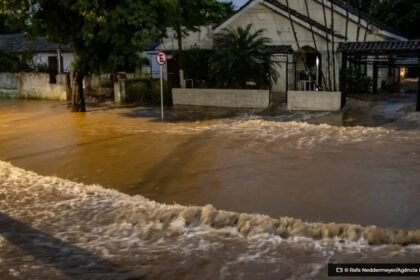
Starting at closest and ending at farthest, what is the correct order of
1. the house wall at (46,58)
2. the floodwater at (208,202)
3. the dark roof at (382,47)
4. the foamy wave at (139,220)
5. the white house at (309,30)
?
the floodwater at (208,202) → the foamy wave at (139,220) → the dark roof at (382,47) → the white house at (309,30) → the house wall at (46,58)

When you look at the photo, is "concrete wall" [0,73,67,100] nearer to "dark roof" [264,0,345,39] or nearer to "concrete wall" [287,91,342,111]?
"dark roof" [264,0,345,39]

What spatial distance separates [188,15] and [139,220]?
16.0 metres

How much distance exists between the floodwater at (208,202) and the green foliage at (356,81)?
11.2m

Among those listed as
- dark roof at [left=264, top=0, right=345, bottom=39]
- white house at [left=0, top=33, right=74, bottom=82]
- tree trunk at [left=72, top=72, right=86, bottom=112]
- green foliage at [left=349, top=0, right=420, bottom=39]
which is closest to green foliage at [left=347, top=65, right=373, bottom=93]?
dark roof at [left=264, top=0, right=345, bottom=39]

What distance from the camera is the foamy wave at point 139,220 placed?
7.11 metres

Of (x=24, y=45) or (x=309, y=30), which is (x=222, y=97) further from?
(x=24, y=45)

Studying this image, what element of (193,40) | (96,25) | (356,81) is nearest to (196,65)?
(193,40)

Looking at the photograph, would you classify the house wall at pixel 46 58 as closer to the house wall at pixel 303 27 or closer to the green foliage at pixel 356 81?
the house wall at pixel 303 27

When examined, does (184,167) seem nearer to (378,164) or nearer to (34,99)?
(378,164)

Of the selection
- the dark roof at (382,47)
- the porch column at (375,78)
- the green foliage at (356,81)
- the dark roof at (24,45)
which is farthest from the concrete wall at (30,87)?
the porch column at (375,78)

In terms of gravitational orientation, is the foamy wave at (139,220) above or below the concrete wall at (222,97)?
below

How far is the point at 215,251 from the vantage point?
676cm

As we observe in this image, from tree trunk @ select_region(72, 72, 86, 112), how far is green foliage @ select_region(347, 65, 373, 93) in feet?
44.7

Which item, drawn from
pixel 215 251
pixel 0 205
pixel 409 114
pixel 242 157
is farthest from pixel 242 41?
pixel 215 251
